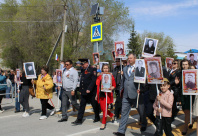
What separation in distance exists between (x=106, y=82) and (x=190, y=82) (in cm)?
236

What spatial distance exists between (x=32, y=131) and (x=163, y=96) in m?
3.80

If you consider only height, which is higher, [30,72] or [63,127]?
[30,72]

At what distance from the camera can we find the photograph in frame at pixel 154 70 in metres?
4.79

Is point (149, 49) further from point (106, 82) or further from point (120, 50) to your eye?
point (106, 82)

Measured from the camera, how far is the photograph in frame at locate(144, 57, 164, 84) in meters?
4.79

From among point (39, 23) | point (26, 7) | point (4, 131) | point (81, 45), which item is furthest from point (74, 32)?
point (4, 131)

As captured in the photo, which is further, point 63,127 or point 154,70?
point 63,127

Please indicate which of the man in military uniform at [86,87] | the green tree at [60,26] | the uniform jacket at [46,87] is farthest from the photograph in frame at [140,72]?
the green tree at [60,26]

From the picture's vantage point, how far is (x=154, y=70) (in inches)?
193

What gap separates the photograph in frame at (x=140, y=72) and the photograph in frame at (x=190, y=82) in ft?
2.99

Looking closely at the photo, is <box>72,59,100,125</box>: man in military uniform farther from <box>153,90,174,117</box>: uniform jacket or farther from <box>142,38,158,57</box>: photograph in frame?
<box>153,90,174,117</box>: uniform jacket

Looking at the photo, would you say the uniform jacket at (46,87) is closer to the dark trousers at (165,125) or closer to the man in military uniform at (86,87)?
the man in military uniform at (86,87)

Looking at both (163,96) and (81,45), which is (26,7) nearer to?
(81,45)

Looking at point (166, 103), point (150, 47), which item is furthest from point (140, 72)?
point (150, 47)
